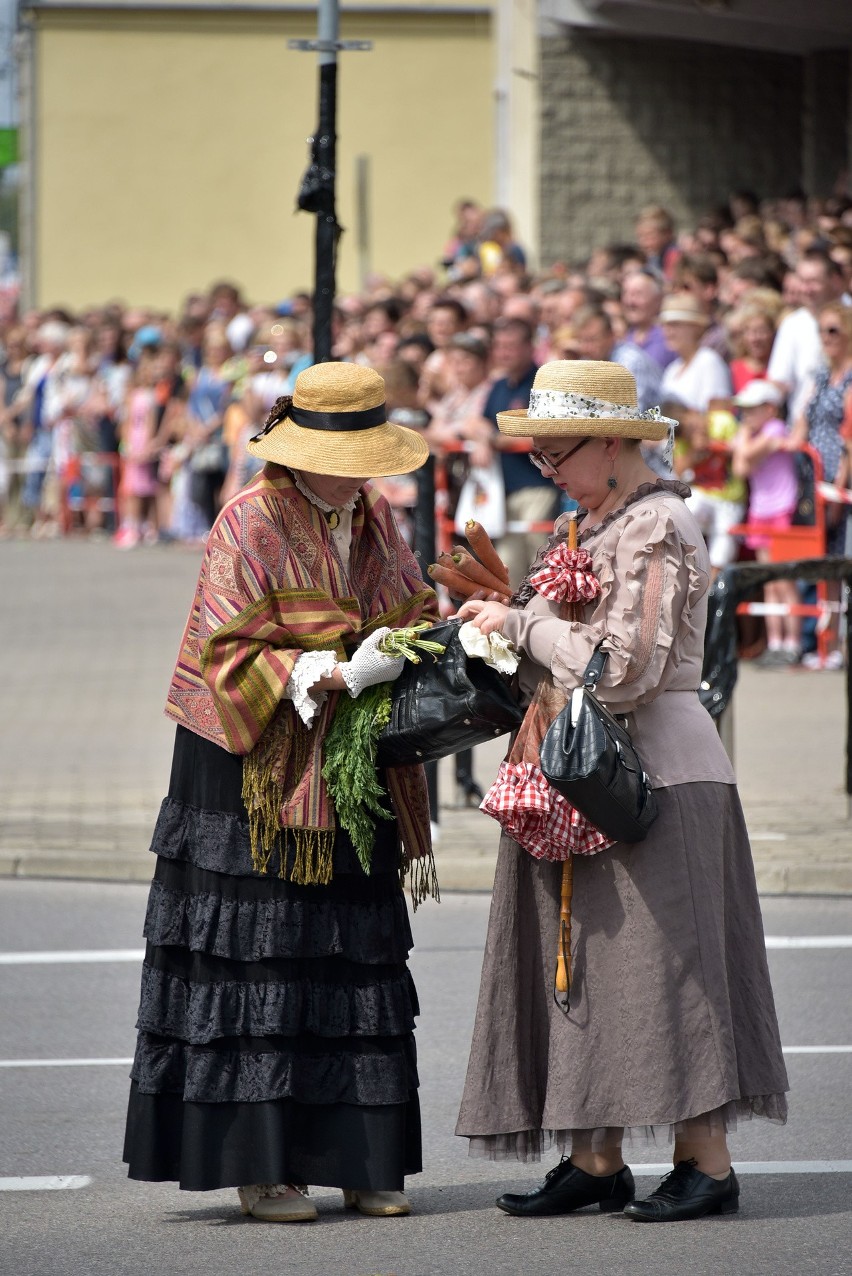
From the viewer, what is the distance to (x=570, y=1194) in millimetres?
5363

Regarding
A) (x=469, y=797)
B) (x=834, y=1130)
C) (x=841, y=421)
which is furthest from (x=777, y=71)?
(x=834, y=1130)

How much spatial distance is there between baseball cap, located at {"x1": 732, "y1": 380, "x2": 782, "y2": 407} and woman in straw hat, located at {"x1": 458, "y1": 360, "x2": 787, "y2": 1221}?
27.4ft

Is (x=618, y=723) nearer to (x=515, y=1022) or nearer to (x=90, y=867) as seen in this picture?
(x=515, y=1022)

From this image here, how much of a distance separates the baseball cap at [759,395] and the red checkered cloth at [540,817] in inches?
344

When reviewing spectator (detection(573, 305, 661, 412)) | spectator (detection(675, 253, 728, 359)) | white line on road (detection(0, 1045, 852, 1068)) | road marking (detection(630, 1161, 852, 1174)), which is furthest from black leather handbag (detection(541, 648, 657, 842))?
spectator (detection(675, 253, 728, 359))

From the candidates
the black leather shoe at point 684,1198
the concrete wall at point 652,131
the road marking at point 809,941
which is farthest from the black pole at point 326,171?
the concrete wall at point 652,131

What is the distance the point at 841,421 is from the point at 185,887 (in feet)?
28.1

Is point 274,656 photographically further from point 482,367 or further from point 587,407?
point 482,367

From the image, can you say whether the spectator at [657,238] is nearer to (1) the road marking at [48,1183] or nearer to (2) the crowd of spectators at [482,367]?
(2) the crowd of spectators at [482,367]

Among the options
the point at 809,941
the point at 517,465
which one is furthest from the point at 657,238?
the point at 809,941

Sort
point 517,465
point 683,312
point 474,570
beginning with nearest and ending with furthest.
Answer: point 474,570 < point 517,465 < point 683,312

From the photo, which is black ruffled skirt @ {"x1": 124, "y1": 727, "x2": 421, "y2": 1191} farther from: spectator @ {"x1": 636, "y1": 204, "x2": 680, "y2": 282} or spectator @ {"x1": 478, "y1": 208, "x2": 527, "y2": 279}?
spectator @ {"x1": 478, "y1": 208, "x2": 527, "y2": 279}

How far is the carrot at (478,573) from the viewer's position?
17.5 ft

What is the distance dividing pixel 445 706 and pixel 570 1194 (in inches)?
48.2
